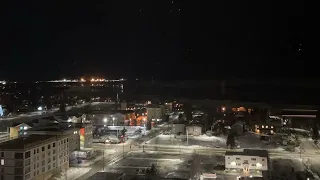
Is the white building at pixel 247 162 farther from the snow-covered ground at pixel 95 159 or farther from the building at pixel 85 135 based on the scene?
the building at pixel 85 135

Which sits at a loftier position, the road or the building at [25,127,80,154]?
the building at [25,127,80,154]

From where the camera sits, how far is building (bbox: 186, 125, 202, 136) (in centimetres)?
1376

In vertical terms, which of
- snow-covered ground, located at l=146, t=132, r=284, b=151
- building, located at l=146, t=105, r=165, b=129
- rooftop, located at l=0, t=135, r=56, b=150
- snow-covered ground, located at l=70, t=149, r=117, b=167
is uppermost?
building, located at l=146, t=105, r=165, b=129

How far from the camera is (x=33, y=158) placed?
7176 millimetres

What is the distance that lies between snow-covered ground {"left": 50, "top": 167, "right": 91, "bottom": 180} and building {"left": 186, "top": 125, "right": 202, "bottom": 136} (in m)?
6.11

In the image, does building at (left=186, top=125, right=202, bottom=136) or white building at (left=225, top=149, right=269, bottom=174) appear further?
building at (left=186, top=125, right=202, bottom=136)

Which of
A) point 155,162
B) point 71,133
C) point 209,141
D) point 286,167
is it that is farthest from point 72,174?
point 209,141

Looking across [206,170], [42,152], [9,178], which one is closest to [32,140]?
[42,152]

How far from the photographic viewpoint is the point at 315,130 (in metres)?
13.3

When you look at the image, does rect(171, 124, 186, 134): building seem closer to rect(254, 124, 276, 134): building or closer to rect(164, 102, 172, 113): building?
rect(254, 124, 276, 134): building

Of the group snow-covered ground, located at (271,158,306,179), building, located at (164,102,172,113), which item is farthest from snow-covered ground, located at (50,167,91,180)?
building, located at (164,102,172,113)

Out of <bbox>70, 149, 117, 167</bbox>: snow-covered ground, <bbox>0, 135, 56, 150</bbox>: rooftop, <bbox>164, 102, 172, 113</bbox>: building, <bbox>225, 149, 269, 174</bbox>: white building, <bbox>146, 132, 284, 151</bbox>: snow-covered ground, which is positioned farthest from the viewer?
<bbox>164, 102, 172, 113</bbox>: building

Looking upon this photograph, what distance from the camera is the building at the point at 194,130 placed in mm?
13758

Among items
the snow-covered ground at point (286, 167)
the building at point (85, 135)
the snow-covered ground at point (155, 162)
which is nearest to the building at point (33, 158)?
the snow-covered ground at point (155, 162)
